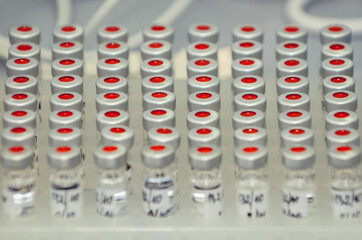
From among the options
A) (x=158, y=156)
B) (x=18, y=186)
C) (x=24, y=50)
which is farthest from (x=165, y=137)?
(x=24, y=50)

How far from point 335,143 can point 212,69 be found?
0.20 metres

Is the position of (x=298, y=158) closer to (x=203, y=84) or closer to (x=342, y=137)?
(x=342, y=137)

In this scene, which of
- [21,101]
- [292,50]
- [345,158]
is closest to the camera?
[345,158]

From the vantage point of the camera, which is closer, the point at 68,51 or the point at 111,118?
the point at 111,118

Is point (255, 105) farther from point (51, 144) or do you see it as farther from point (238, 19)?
point (238, 19)

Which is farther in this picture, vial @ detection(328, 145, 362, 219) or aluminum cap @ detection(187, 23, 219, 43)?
aluminum cap @ detection(187, 23, 219, 43)

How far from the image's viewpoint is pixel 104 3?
5.30 ft

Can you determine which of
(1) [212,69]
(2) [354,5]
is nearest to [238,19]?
(2) [354,5]

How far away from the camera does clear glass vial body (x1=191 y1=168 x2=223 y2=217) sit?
1120 millimetres

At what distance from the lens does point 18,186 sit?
1.13 metres

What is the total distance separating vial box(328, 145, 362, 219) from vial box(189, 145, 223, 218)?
101mm

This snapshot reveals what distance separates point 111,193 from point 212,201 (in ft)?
0.30

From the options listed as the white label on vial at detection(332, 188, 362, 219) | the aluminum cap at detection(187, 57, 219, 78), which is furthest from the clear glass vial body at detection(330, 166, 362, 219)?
the aluminum cap at detection(187, 57, 219, 78)

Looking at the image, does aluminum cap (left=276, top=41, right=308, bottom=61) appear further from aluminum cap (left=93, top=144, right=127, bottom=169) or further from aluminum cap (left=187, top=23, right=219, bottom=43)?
aluminum cap (left=93, top=144, right=127, bottom=169)
